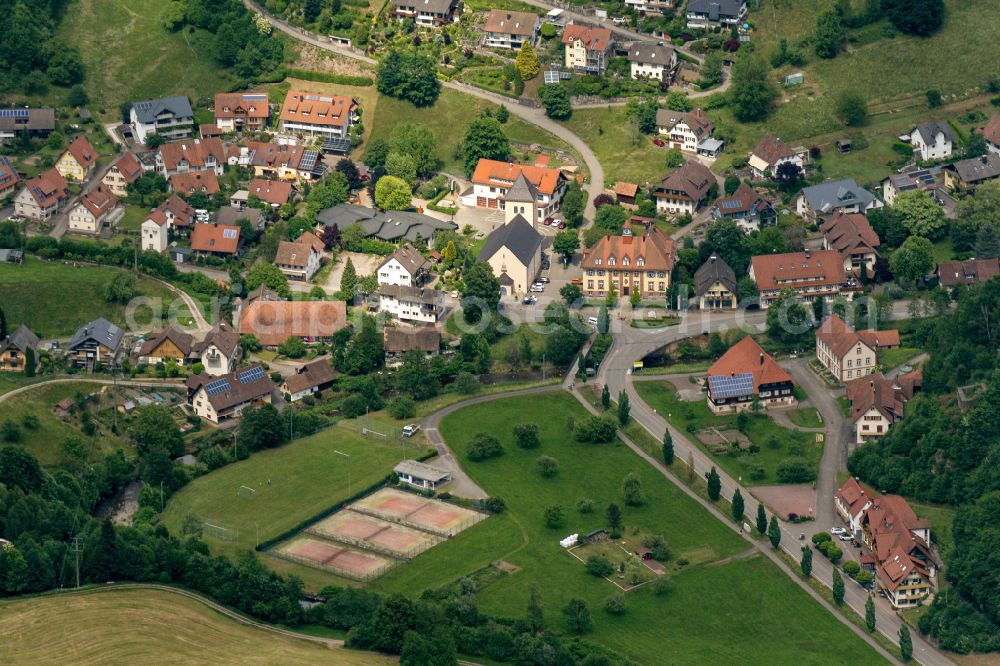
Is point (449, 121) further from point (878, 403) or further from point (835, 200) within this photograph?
point (878, 403)

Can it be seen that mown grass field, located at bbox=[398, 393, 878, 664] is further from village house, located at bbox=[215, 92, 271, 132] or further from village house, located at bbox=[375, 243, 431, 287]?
village house, located at bbox=[215, 92, 271, 132]

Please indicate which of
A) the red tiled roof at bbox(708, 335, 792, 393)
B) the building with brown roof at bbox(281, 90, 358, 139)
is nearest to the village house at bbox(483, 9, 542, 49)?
the building with brown roof at bbox(281, 90, 358, 139)

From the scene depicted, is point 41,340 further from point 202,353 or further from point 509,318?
point 509,318

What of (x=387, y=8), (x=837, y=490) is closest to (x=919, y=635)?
(x=837, y=490)

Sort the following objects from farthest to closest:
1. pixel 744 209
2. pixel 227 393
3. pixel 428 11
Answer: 1. pixel 428 11
2. pixel 744 209
3. pixel 227 393

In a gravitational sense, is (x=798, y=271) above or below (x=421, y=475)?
above

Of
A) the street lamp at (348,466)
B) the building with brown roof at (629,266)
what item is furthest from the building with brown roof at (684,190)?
the street lamp at (348,466)

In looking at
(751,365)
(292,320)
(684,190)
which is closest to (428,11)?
(684,190)
